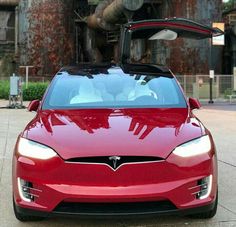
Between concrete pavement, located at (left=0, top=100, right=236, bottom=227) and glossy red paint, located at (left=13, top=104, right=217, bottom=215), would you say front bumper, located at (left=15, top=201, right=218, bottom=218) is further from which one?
concrete pavement, located at (left=0, top=100, right=236, bottom=227)

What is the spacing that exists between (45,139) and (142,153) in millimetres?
859

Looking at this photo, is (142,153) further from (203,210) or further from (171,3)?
(171,3)

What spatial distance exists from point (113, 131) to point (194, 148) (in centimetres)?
72

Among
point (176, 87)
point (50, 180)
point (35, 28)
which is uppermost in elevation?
point (35, 28)

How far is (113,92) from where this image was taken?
235 inches

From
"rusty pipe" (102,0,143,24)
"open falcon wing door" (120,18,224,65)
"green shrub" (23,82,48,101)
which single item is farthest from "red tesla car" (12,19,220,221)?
"rusty pipe" (102,0,143,24)

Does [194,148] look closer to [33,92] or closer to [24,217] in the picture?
[24,217]

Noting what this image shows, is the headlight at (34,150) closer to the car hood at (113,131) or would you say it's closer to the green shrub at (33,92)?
the car hood at (113,131)

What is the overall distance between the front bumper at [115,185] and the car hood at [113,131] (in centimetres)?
13

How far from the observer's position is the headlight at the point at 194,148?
456 centimetres

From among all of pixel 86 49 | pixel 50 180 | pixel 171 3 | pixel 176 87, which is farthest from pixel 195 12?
pixel 50 180

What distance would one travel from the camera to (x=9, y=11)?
40.1 meters

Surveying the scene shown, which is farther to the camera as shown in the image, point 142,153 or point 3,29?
point 3,29

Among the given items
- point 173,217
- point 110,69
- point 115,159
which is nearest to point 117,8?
point 110,69
